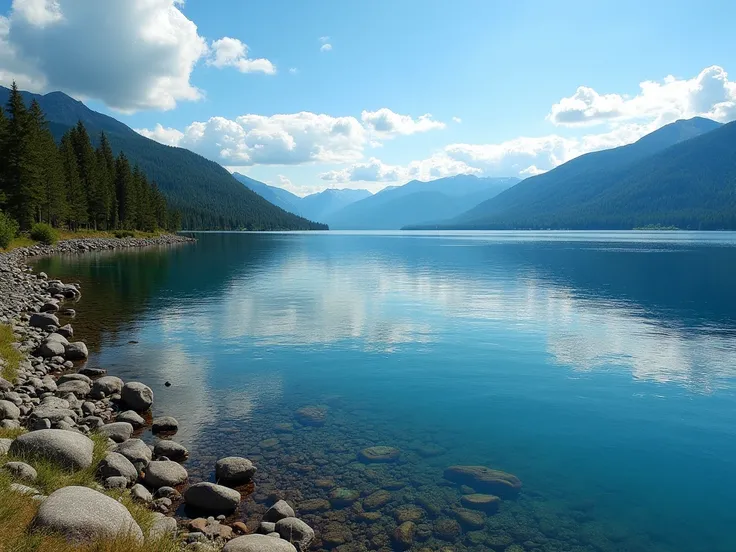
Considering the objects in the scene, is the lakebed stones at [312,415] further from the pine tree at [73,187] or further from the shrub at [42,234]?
the pine tree at [73,187]

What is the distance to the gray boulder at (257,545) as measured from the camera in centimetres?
1015

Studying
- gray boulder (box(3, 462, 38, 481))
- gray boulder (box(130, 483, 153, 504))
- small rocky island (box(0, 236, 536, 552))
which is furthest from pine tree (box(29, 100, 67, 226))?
gray boulder (box(3, 462, 38, 481))

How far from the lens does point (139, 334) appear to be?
112ft

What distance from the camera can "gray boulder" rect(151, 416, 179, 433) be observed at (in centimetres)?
1833

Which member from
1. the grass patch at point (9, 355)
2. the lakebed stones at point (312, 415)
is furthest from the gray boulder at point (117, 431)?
the grass patch at point (9, 355)

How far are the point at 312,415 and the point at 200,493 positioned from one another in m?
7.36

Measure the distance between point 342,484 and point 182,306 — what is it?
3557 cm

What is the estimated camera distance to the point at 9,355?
76.3 ft

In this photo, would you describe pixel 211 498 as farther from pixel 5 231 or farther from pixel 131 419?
pixel 5 231

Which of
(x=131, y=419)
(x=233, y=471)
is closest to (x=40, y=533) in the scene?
(x=233, y=471)

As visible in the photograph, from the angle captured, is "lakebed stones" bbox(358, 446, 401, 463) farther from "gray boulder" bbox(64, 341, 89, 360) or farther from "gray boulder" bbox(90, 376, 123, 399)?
"gray boulder" bbox(64, 341, 89, 360)

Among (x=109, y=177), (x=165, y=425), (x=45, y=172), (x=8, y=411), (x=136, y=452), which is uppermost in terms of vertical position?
(x=109, y=177)

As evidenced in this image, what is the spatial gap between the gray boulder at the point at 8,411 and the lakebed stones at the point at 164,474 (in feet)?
16.9

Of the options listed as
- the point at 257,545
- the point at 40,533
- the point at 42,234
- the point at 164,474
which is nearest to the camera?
the point at 40,533
